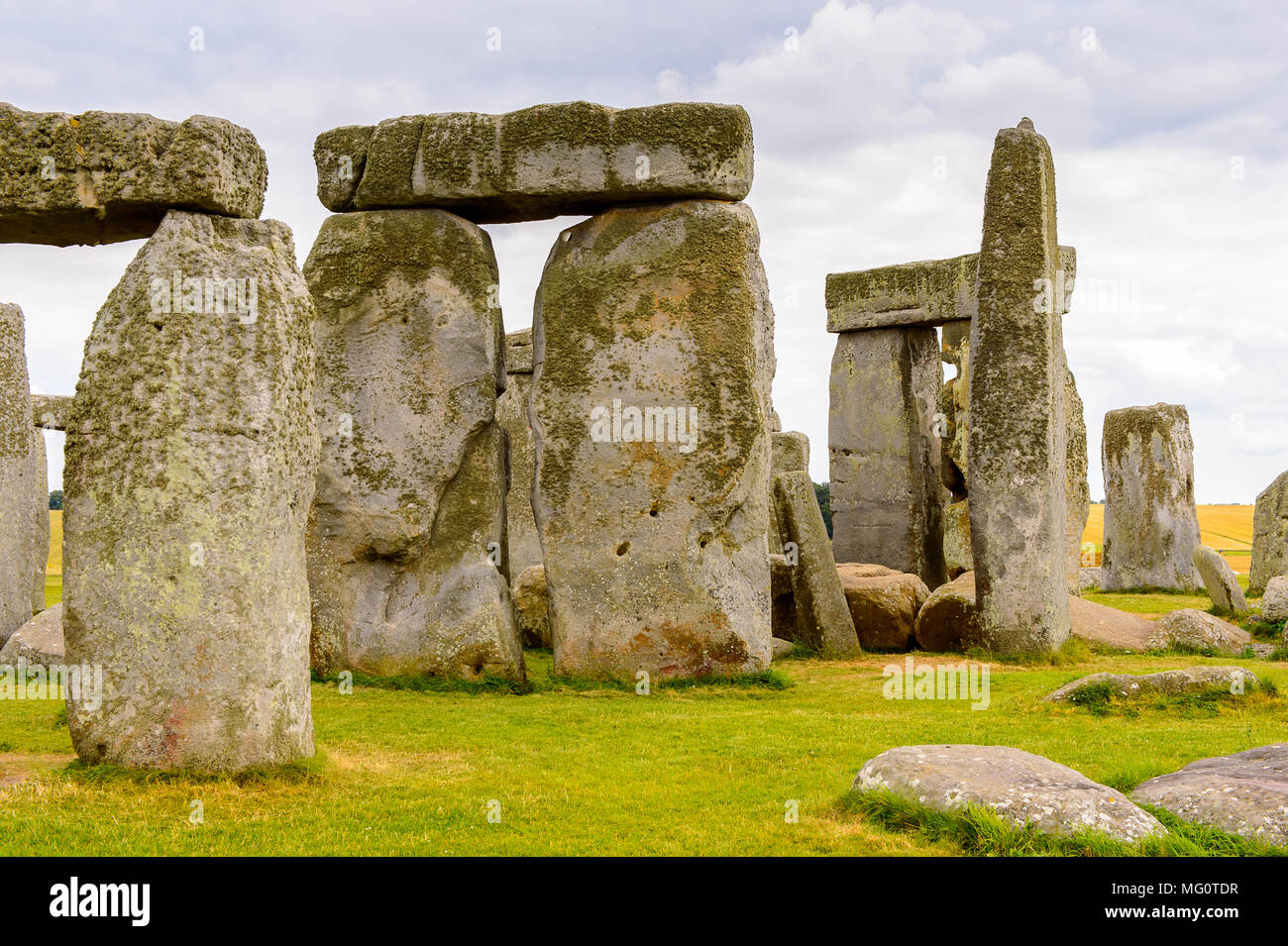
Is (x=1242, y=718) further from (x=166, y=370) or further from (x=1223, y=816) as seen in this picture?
(x=166, y=370)

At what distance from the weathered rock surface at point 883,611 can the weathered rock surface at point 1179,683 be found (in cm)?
438

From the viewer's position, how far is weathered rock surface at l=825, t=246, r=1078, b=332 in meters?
16.4

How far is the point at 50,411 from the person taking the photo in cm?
1673

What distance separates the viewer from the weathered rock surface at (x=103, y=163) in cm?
650

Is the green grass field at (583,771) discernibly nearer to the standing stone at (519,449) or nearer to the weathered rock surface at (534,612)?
the weathered rock surface at (534,612)

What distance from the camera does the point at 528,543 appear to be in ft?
62.8

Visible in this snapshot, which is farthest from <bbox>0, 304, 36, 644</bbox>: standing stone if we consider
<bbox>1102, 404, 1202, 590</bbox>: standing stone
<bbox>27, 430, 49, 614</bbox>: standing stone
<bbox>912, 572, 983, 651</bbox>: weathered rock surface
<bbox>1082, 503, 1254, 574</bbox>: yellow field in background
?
<bbox>1082, 503, 1254, 574</bbox>: yellow field in background

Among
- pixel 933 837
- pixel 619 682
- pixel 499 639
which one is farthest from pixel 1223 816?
pixel 499 639

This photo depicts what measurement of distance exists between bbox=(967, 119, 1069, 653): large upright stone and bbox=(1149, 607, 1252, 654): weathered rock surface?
4.28 feet

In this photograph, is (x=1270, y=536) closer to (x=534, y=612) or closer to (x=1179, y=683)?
(x=1179, y=683)

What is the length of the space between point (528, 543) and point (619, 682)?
842cm

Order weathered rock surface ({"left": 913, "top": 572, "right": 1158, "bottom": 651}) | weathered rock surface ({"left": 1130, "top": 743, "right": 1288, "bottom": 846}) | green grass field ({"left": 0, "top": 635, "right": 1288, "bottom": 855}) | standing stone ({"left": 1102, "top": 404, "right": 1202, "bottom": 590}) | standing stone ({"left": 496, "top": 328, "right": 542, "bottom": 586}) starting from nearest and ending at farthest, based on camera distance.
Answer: weathered rock surface ({"left": 1130, "top": 743, "right": 1288, "bottom": 846})
green grass field ({"left": 0, "top": 635, "right": 1288, "bottom": 855})
weathered rock surface ({"left": 913, "top": 572, "right": 1158, "bottom": 651})
standing stone ({"left": 496, "top": 328, "right": 542, "bottom": 586})
standing stone ({"left": 1102, "top": 404, "right": 1202, "bottom": 590})

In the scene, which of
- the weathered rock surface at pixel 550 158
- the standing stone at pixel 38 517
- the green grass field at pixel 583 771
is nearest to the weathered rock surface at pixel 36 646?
the green grass field at pixel 583 771

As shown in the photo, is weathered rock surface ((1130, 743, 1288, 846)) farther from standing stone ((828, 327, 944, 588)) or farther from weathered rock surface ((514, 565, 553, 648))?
standing stone ((828, 327, 944, 588))
